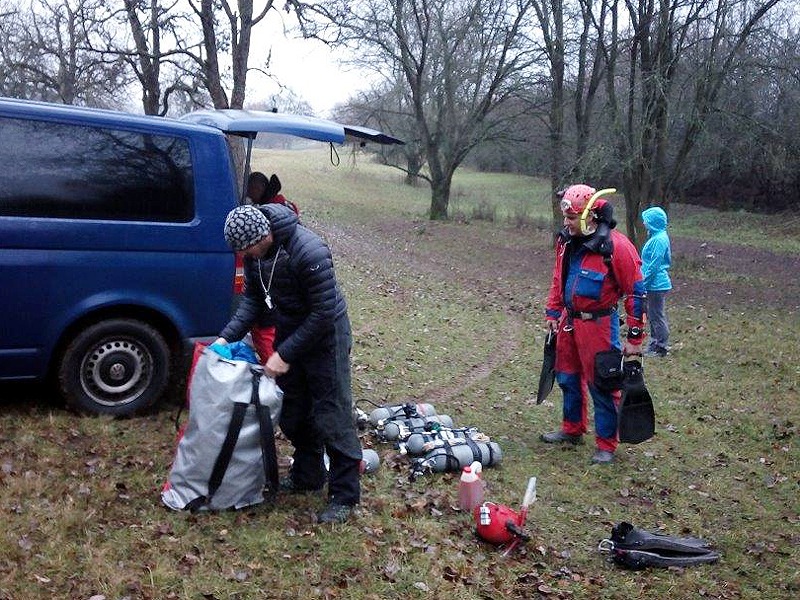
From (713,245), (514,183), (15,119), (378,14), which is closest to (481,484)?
(15,119)

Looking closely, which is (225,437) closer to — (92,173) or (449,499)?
(449,499)

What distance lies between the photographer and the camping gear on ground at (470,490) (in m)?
4.84

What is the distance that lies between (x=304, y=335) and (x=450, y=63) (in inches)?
990

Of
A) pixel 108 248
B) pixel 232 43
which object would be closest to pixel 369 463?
pixel 108 248

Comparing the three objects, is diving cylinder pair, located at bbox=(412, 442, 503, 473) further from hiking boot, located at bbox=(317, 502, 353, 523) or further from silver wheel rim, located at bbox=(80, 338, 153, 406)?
silver wheel rim, located at bbox=(80, 338, 153, 406)

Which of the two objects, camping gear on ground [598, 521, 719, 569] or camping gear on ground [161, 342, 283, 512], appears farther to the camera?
camping gear on ground [598, 521, 719, 569]

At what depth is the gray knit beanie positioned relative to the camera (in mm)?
3943

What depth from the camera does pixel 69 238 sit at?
204 inches

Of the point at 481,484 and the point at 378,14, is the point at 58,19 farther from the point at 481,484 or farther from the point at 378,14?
the point at 481,484

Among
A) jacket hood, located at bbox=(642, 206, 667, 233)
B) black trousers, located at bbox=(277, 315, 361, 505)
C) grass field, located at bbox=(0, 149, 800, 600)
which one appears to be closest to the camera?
grass field, located at bbox=(0, 149, 800, 600)

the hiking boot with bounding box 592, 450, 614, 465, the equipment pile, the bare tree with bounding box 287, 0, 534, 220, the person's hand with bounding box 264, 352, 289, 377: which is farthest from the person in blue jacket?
the bare tree with bounding box 287, 0, 534, 220

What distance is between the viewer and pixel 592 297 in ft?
18.7

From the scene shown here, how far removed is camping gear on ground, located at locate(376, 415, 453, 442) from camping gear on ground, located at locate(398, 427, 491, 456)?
0.07 metres

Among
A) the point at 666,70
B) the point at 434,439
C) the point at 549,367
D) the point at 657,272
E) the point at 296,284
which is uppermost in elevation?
the point at 666,70
